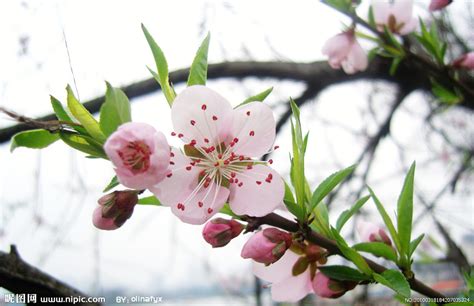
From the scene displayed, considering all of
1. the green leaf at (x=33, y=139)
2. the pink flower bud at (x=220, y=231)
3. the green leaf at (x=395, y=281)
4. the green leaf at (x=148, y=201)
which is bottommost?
the green leaf at (x=395, y=281)

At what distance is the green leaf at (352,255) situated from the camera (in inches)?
19.3

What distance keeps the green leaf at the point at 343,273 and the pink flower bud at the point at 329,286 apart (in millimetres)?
15

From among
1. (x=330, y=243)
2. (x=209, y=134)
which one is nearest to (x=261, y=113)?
(x=209, y=134)

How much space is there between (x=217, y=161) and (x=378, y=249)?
236mm

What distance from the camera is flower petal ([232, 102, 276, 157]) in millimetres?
498

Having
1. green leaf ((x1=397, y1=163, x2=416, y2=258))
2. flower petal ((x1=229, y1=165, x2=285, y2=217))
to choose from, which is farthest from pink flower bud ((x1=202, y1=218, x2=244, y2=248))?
green leaf ((x1=397, y1=163, x2=416, y2=258))

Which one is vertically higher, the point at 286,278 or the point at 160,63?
the point at 160,63

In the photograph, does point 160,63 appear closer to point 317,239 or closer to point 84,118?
point 84,118

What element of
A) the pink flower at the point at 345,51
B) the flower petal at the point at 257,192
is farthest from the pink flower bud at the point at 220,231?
the pink flower at the point at 345,51

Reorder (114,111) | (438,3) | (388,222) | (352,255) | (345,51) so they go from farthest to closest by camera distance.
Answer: (345,51), (438,3), (388,222), (352,255), (114,111)

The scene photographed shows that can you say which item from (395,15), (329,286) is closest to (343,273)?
(329,286)

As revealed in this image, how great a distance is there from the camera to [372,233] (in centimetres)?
67

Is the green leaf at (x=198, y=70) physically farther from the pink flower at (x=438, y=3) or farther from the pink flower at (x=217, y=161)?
the pink flower at (x=438, y=3)

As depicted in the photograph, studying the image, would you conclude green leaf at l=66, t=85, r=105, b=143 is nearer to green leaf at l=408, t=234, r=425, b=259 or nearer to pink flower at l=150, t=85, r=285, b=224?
pink flower at l=150, t=85, r=285, b=224
